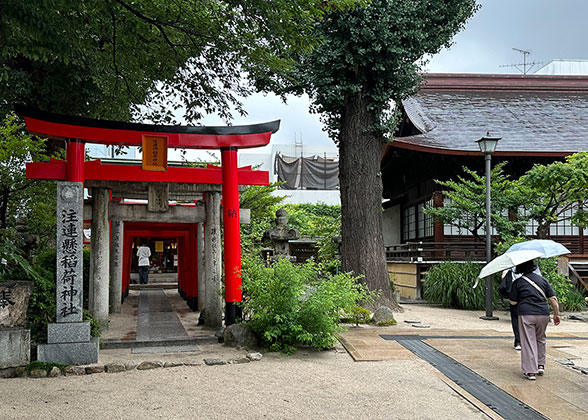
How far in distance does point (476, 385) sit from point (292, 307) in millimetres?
2641

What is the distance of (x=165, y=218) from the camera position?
10.6 m

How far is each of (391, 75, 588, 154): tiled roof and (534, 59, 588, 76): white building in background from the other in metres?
10.0

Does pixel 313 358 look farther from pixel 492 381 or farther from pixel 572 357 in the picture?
pixel 572 357

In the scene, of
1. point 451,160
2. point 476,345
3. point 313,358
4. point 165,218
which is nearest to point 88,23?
point 165,218

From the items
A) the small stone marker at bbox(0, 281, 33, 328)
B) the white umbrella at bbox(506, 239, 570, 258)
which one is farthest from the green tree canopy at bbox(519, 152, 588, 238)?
the small stone marker at bbox(0, 281, 33, 328)

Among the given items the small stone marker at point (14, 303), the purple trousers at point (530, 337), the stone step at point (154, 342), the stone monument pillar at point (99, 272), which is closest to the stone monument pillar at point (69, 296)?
the small stone marker at point (14, 303)

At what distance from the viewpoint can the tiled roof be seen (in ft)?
56.5

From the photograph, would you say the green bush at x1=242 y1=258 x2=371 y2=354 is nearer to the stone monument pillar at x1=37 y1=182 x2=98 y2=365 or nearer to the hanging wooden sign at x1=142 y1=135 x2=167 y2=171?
the stone monument pillar at x1=37 y1=182 x2=98 y2=365

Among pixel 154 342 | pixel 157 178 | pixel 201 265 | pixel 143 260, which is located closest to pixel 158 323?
pixel 201 265

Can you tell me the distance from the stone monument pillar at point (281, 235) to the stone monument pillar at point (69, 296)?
459 centimetres

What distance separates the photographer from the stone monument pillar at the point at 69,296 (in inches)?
273

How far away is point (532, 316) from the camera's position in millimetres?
6379

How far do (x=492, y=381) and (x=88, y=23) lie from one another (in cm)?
900

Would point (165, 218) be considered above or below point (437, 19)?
below
